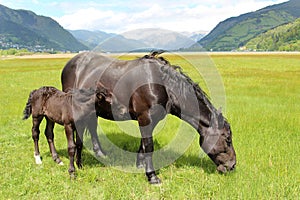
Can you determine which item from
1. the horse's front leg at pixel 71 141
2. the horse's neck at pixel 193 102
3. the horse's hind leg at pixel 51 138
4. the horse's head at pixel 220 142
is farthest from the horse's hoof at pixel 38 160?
the horse's head at pixel 220 142

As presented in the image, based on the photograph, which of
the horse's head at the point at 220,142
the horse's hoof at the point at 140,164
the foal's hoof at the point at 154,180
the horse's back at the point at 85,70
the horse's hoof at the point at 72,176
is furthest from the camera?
the horse's back at the point at 85,70

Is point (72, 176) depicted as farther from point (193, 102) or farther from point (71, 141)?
point (193, 102)

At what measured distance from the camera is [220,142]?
225 inches

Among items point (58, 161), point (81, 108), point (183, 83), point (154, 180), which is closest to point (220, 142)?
point (183, 83)

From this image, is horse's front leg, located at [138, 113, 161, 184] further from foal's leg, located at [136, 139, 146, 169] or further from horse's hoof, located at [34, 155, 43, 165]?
horse's hoof, located at [34, 155, 43, 165]

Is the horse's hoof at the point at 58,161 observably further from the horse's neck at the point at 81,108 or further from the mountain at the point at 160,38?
the mountain at the point at 160,38

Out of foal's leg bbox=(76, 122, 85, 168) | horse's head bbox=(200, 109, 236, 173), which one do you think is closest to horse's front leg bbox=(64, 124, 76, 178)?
foal's leg bbox=(76, 122, 85, 168)

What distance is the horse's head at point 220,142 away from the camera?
569cm

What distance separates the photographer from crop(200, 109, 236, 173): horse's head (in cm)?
569

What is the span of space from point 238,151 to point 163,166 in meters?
1.96

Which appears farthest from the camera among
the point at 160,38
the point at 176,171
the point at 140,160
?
the point at 160,38

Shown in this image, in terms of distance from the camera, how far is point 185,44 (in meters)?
6.84

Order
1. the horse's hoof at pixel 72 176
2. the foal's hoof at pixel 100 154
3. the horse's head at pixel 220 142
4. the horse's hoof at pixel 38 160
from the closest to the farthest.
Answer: the horse's head at pixel 220 142 < the horse's hoof at pixel 72 176 < the horse's hoof at pixel 38 160 < the foal's hoof at pixel 100 154

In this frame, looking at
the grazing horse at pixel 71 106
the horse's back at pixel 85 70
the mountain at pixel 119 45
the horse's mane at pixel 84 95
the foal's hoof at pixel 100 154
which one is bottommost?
the foal's hoof at pixel 100 154
